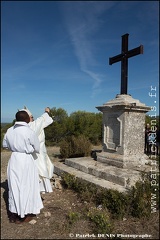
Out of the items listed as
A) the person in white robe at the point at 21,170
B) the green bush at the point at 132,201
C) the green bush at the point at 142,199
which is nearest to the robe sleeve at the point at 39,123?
the person in white robe at the point at 21,170

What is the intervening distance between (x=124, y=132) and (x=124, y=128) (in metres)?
0.11

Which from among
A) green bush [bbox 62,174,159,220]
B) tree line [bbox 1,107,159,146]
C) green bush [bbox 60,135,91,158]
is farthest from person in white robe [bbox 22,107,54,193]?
tree line [bbox 1,107,159,146]

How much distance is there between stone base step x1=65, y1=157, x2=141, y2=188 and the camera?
181 inches

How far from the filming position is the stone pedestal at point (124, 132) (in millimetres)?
5816

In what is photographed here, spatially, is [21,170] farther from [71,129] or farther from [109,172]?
[71,129]

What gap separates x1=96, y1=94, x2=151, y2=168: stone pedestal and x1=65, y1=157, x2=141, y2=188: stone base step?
326 millimetres

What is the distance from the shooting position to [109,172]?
509 cm

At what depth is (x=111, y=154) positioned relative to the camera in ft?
20.2

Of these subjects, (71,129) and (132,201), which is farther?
(71,129)

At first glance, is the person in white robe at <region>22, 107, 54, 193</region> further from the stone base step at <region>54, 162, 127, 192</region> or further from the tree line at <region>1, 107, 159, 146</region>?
the tree line at <region>1, 107, 159, 146</region>

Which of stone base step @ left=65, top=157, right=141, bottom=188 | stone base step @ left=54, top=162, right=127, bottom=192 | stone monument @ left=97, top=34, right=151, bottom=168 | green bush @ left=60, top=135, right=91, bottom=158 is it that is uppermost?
stone monument @ left=97, top=34, right=151, bottom=168

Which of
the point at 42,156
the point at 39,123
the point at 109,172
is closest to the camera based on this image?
the point at 39,123

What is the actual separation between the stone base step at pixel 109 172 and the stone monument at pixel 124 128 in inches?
14.4

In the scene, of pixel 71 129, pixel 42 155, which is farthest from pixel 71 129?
pixel 42 155
